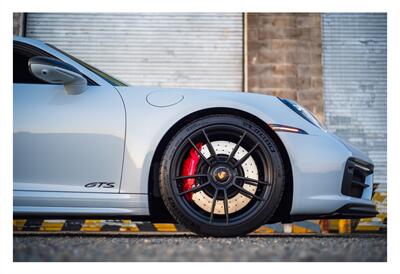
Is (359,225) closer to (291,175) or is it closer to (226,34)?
(226,34)

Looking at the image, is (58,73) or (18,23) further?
(18,23)

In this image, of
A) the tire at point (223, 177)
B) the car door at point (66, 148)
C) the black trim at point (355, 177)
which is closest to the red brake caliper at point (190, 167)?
the tire at point (223, 177)

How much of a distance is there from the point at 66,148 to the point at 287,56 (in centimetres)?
651

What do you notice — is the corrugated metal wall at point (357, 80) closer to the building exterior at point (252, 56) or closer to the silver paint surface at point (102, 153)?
the building exterior at point (252, 56)

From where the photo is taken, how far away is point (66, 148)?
2.81m

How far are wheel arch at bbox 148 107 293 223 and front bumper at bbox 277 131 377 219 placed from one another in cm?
5

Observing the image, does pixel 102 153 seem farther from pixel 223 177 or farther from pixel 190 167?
pixel 223 177

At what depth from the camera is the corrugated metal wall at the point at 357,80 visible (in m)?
8.54

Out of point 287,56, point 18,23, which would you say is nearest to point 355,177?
point 287,56

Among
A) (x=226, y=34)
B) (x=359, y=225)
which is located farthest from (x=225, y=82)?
(x=359, y=225)

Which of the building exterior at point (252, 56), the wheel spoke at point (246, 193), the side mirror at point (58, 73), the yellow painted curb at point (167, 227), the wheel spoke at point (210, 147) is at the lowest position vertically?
the yellow painted curb at point (167, 227)

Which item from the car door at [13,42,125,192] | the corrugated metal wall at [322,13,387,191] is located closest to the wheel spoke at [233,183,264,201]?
the car door at [13,42,125,192]

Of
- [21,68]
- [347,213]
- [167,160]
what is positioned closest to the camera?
[167,160]

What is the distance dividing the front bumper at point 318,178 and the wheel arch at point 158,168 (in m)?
0.05
